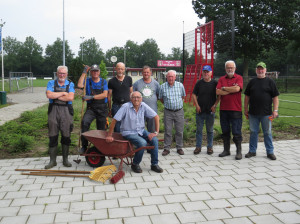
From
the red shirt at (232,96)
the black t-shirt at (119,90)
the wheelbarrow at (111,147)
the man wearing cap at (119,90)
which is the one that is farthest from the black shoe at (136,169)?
the red shirt at (232,96)

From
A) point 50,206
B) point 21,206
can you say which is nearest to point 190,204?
point 50,206

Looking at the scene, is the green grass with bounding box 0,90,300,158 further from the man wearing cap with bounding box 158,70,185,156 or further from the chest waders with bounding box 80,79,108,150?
the chest waders with bounding box 80,79,108,150

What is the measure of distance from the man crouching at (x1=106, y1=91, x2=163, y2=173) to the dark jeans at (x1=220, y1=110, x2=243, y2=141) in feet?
5.28

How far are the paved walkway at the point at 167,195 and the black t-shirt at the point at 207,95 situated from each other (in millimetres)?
1176

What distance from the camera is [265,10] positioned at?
29.6 meters

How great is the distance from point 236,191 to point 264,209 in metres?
0.62

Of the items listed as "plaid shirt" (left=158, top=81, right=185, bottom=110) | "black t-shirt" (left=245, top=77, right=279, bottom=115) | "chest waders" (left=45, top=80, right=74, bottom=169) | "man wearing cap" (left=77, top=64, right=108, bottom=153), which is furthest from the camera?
"plaid shirt" (left=158, top=81, right=185, bottom=110)

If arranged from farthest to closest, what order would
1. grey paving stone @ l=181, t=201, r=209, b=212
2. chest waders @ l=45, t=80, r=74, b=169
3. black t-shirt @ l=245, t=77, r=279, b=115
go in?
black t-shirt @ l=245, t=77, r=279, b=115, chest waders @ l=45, t=80, r=74, b=169, grey paving stone @ l=181, t=201, r=209, b=212

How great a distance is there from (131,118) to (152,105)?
3.89 feet

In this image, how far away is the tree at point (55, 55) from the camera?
96875mm

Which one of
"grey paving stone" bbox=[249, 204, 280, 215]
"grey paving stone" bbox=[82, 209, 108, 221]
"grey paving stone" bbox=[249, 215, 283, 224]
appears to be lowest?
"grey paving stone" bbox=[82, 209, 108, 221]

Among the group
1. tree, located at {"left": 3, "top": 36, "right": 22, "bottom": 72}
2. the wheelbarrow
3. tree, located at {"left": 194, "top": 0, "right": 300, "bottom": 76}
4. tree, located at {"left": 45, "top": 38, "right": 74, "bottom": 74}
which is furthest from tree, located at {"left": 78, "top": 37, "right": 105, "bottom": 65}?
the wheelbarrow

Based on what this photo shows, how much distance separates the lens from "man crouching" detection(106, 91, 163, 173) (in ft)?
16.7

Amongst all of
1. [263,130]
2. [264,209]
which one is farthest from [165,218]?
[263,130]
